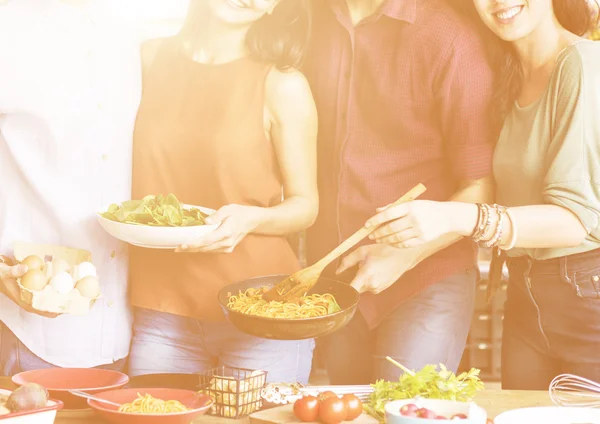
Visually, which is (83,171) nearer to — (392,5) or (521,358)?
(392,5)

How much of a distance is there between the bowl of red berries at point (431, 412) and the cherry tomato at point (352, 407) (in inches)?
5.3

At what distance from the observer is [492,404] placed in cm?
189

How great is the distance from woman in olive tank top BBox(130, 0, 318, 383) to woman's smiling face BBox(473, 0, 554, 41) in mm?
550

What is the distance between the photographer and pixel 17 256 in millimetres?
2215

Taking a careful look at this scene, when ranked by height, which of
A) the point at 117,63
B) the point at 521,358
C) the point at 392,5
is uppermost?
the point at 392,5

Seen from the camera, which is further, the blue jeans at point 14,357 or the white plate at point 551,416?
the blue jeans at point 14,357

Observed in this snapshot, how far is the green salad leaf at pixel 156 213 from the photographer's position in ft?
6.82

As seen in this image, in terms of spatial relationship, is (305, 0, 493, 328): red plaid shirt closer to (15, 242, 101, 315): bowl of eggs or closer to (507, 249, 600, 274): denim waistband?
(507, 249, 600, 274): denim waistband

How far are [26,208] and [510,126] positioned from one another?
1408 mm

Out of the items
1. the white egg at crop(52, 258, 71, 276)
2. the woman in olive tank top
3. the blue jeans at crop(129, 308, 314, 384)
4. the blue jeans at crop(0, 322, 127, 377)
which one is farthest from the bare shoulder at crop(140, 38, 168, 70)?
the blue jeans at crop(0, 322, 127, 377)

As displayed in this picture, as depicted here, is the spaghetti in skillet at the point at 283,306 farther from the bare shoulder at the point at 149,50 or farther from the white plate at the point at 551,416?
the bare shoulder at the point at 149,50

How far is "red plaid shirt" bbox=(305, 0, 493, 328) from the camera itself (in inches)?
→ 86.9

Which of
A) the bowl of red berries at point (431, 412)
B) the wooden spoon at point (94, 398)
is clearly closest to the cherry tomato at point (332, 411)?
the bowl of red berries at point (431, 412)

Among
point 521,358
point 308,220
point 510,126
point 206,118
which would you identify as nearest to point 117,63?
point 206,118
